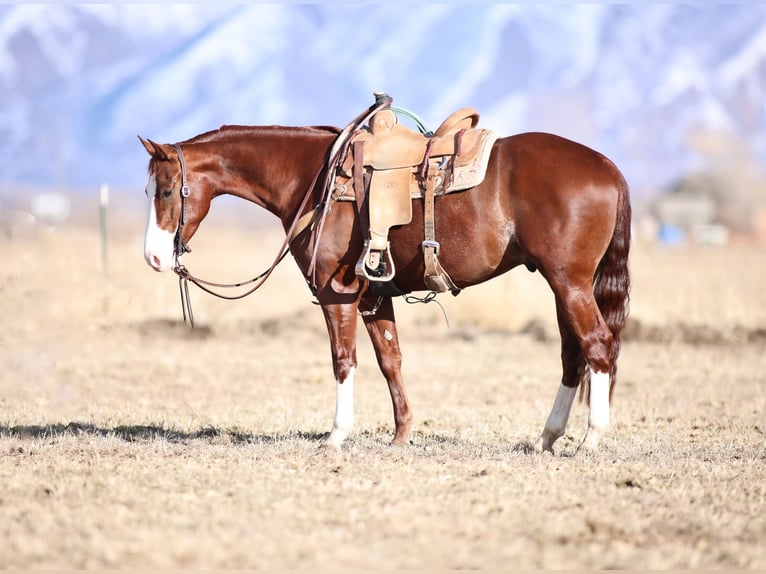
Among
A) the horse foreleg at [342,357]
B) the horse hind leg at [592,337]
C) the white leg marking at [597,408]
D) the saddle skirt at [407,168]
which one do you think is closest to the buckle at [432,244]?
the saddle skirt at [407,168]

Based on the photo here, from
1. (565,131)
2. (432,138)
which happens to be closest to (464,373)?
(432,138)

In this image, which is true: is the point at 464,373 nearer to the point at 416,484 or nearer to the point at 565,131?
the point at 416,484

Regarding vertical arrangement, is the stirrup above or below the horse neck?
below

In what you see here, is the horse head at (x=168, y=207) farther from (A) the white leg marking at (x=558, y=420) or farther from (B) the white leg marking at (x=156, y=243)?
(A) the white leg marking at (x=558, y=420)

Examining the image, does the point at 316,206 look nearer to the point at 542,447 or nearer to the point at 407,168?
the point at 407,168

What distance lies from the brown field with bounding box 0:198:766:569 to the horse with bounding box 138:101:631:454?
67cm

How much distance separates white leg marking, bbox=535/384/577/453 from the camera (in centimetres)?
714

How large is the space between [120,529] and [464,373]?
25.9 feet

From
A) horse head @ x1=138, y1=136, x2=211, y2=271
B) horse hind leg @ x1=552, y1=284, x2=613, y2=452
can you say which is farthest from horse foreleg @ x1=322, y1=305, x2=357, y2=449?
horse hind leg @ x1=552, y1=284, x2=613, y2=452

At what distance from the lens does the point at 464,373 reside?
12531 millimetres

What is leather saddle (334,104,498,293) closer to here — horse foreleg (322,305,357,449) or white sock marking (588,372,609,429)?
horse foreleg (322,305,357,449)

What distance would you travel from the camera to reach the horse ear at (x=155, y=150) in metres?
7.07

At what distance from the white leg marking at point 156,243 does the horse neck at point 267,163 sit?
0.47 m

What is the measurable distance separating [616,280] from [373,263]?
178 centimetres
